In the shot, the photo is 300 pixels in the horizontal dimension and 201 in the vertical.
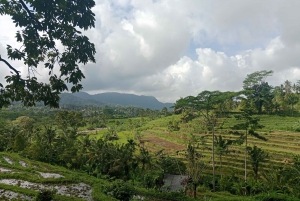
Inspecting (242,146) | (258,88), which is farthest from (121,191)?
(258,88)

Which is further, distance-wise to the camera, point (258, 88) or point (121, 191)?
point (258, 88)

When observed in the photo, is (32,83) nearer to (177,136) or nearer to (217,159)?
(217,159)

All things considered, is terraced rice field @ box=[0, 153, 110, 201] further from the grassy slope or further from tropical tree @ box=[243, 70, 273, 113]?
tropical tree @ box=[243, 70, 273, 113]

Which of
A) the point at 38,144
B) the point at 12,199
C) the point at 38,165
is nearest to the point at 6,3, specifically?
the point at 12,199

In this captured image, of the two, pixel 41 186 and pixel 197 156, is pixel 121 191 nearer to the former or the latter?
pixel 41 186

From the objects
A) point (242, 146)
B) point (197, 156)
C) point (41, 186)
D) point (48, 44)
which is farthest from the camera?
point (242, 146)

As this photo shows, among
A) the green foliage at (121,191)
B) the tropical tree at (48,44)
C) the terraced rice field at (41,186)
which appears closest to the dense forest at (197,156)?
the green foliage at (121,191)

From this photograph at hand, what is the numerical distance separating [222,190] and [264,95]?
117 feet

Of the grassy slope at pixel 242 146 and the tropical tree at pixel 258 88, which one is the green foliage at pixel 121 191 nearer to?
the grassy slope at pixel 242 146

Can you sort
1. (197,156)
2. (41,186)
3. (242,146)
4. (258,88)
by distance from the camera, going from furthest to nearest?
(258,88)
(242,146)
(197,156)
(41,186)

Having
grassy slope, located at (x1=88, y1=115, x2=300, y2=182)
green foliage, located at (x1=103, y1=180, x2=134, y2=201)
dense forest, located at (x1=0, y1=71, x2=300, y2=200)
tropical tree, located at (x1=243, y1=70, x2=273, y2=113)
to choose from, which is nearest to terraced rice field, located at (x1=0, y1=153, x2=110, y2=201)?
green foliage, located at (x1=103, y1=180, x2=134, y2=201)

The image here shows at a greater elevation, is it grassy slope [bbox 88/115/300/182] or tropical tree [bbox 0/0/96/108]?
tropical tree [bbox 0/0/96/108]

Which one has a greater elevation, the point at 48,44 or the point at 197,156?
the point at 48,44

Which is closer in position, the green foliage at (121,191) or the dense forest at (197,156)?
the green foliage at (121,191)
